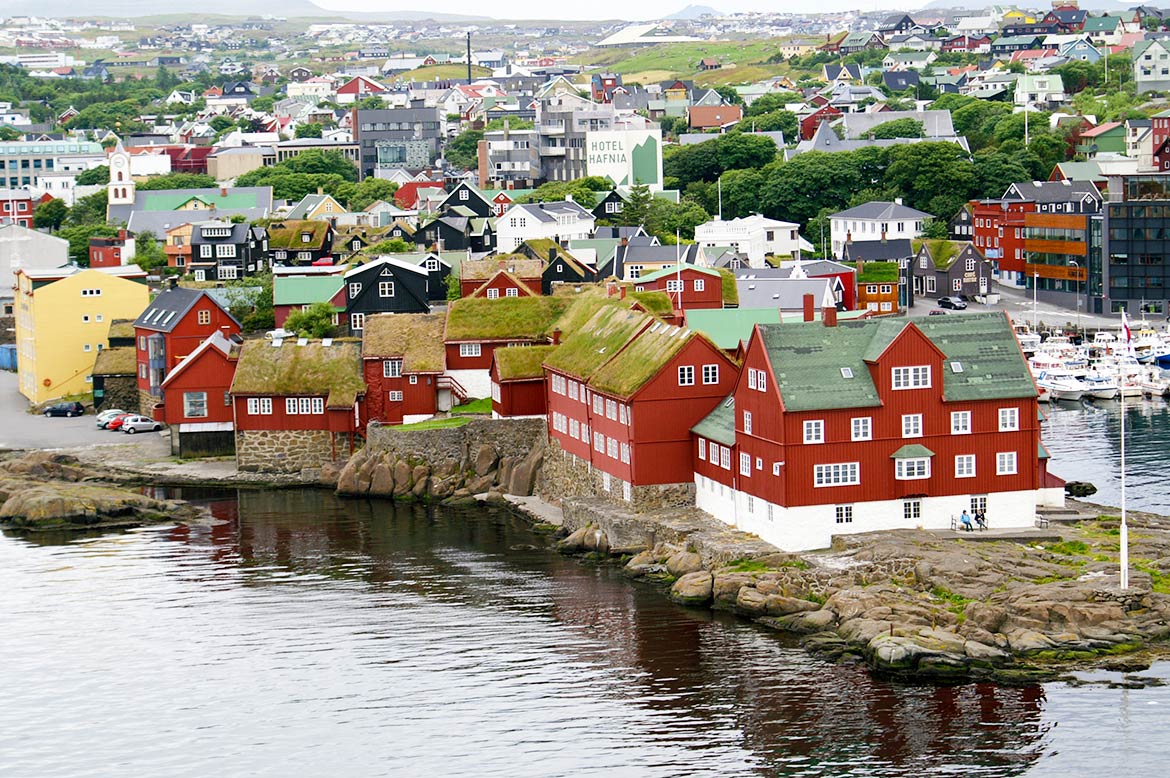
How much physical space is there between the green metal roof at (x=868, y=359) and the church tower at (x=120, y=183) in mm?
78073

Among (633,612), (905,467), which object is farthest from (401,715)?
(905,467)

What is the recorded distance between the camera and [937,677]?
99.0 feet

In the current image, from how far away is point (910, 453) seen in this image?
36312 millimetres

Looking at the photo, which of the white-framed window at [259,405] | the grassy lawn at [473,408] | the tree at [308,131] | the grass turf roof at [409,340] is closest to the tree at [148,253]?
the grass turf roof at [409,340]

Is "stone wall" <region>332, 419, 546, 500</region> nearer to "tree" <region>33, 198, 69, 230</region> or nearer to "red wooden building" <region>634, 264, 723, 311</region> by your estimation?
"red wooden building" <region>634, 264, 723, 311</region>

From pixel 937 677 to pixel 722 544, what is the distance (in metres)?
7.33

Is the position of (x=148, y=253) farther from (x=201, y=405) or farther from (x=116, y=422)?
(x=201, y=405)

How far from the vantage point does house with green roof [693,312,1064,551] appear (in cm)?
3606

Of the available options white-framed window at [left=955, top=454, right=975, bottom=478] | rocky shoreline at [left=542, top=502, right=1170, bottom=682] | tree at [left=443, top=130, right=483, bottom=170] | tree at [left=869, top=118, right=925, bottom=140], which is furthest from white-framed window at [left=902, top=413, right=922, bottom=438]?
tree at [left=443, top=130, right=483, bottom=170]

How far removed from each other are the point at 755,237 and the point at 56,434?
3711 centimetres

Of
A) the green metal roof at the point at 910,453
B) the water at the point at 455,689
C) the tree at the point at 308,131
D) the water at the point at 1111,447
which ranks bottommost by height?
the water at the point at 455,689

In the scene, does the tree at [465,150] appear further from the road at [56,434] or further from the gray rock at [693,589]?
the gray rock at [693,589]

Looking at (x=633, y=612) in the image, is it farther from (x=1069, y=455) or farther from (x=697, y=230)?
(x=697, y=230)

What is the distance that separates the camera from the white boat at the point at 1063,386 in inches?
2469
